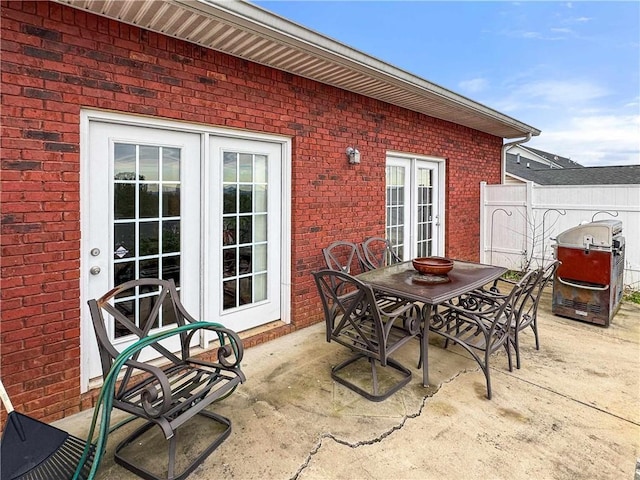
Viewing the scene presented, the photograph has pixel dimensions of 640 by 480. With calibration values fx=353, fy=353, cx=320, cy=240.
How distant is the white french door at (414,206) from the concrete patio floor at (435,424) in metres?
2.45

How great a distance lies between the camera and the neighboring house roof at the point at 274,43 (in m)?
2.42

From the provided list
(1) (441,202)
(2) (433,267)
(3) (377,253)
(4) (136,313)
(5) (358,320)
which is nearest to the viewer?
(4) (136,313)

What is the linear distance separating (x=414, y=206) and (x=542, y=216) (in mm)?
2659

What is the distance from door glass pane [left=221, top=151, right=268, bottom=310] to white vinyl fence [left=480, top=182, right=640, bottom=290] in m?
4.90

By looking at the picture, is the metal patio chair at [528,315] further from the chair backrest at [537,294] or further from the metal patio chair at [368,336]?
the metal patio chair at [368,336]

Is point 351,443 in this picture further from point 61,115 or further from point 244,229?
point 61,115

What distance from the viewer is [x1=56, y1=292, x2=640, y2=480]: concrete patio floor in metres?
1.99

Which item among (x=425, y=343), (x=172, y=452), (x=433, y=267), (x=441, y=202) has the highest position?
(x=441, y=202)

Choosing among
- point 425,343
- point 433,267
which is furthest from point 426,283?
point 425,343

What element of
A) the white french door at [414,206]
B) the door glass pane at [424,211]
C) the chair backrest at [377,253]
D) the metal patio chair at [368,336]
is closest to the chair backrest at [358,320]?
the metal patio chair at [368,336]

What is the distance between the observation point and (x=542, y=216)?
6.48 metres

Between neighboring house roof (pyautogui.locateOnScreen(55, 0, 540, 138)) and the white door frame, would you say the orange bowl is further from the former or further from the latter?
neighboring house roof (pyautogui.locateOnScreen(55, 0, 540, 138))

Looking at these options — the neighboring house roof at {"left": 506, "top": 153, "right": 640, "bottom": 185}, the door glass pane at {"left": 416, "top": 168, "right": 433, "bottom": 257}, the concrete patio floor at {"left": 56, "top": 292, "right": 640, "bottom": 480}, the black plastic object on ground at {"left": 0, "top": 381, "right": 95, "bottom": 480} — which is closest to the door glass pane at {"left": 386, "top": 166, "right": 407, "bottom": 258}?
the door glass pane at {"left": 416, "top": 168, "right": 433, "bottom": 257}

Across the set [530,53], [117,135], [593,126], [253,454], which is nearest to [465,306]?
[253,454]
